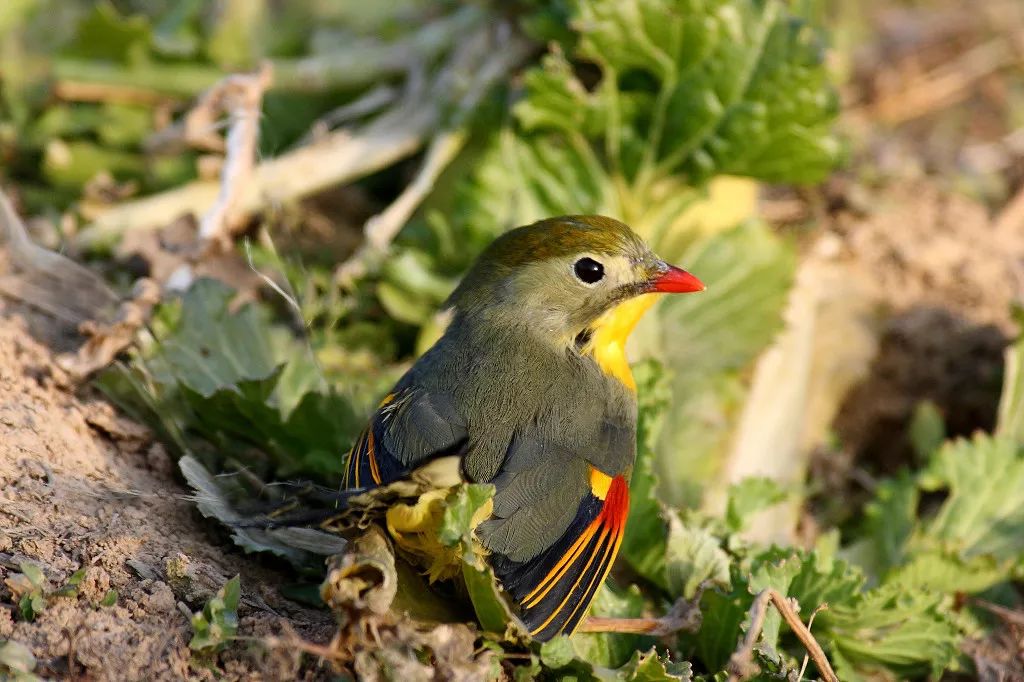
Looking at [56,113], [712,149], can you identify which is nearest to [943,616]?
[712,149]

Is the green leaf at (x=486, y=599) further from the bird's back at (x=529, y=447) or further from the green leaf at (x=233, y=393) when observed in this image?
the green leaf at (x=233, y=393)

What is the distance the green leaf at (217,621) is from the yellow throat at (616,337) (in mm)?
1430

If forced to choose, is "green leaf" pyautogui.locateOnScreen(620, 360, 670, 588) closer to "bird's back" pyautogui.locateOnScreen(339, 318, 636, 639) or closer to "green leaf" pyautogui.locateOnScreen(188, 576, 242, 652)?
"bird's back" pyautogui.locateOnScreen(339, 318, 636, 639)

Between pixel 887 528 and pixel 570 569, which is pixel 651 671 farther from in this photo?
pixel 887 528

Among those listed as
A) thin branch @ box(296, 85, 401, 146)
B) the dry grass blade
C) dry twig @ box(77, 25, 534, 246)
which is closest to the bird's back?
the dry grass blade

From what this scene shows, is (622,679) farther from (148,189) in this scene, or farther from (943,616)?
(148,189)

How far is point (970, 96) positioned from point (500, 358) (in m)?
5.51

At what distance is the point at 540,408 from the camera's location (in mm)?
3469

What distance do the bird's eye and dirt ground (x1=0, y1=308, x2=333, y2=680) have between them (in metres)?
1.37

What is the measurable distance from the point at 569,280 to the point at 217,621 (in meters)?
1.59

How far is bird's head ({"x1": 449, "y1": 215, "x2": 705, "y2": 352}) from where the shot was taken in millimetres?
3824

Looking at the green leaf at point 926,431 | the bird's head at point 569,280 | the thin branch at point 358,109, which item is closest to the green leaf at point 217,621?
the bird's head at point 569,280

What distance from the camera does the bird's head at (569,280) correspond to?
151 inches

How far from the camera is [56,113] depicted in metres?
5.79
